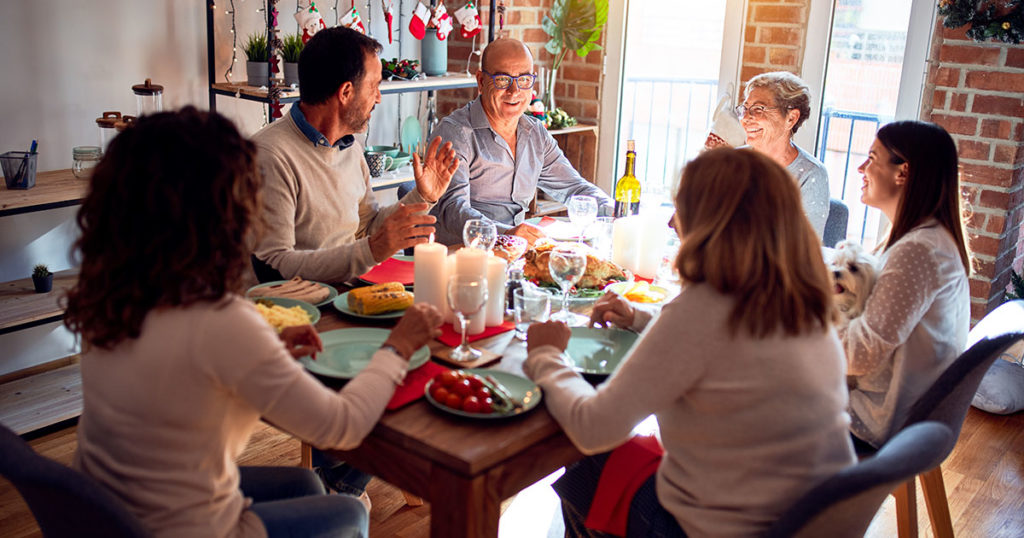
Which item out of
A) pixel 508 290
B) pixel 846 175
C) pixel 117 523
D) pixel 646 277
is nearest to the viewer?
pixel 117 523

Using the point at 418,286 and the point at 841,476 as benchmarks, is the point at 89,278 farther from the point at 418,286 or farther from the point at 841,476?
the point at 841,476

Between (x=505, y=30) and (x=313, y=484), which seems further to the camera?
(x=505, y=30)

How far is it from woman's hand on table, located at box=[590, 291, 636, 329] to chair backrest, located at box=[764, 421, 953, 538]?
0.64 meters

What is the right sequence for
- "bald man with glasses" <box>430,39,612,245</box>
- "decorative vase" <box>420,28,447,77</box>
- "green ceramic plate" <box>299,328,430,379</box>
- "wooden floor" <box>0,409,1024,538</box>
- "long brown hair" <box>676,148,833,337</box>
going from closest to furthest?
"long brown hair" <box>676,148,833,337</box>, "green ceramic plate" <box>299,328,430,379</box>, "wooden floor" <box>0,409,1024,538</box>, "bald man with glasses" <box>430,39,612,245</box>, "decorative vase" <box>420,28,447,77</box>

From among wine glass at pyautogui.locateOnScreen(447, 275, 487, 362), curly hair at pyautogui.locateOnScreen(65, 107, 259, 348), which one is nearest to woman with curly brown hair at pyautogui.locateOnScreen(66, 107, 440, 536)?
curly hair at pyautogui.locateOnScreen(65, 107, 259, 348)

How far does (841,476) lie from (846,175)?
3.22 metres

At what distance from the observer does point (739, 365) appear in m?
1.31

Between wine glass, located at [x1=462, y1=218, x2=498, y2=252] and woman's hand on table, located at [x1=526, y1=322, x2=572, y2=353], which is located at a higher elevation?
wine glass, located at [x1=462, y1=218, x2=498, y2=252]

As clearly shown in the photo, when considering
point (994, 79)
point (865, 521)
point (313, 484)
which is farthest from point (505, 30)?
point (865, 521)

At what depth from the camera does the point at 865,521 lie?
4.59 ft

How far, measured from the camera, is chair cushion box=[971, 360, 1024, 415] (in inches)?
125

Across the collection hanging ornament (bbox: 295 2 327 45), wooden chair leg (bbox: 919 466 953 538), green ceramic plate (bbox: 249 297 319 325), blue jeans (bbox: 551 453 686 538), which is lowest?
wooden chair leg (bbox: 919 466 953 538)

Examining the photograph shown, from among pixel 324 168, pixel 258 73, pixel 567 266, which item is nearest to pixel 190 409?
pixel 567 266

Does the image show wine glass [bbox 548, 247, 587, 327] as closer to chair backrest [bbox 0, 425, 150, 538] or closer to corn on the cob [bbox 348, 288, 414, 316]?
corn on the cob [bbox 348, 288, 414, 316]
